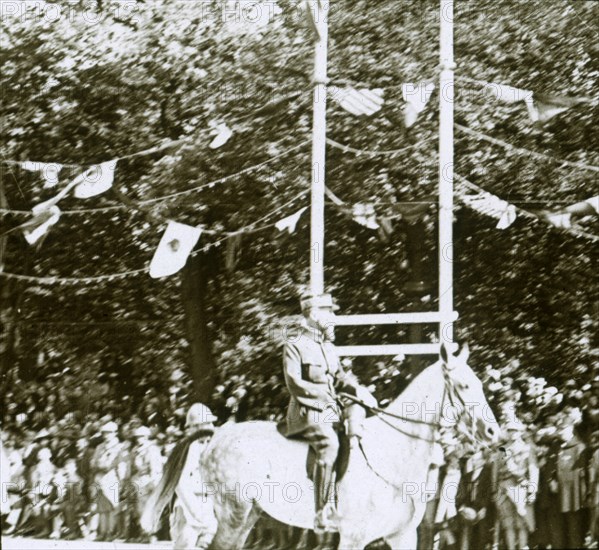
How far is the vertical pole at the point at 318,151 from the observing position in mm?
5727

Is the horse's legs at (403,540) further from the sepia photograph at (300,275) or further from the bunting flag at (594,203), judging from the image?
the bunting flag at (594,203)

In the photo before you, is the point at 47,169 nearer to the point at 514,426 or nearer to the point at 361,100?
the point at 361,100

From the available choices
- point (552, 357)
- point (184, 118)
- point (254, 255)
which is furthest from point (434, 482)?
point (184, 118)

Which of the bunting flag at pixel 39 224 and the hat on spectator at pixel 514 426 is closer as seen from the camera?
the hat on spectator at pixel 514 426

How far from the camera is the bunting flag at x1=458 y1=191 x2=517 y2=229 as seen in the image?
5.62 meters

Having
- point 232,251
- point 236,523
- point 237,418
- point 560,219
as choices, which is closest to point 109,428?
point 237,418

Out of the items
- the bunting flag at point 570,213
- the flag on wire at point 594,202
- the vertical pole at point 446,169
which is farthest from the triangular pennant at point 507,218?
the flag on wire at point 594,202

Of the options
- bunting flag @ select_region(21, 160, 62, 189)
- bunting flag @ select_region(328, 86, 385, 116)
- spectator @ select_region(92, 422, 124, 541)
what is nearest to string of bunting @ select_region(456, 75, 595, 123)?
bunting flag @ select_region(328, 86, 385, 116)

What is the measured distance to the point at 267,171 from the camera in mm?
5918

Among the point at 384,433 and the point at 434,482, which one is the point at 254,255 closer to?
the point at 384,433

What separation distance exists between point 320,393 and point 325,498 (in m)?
0.61

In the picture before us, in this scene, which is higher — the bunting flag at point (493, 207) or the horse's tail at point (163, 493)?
the bunting flag at point (493, 207)

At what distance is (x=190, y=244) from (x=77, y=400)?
1.24m

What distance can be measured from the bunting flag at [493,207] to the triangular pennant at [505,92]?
0.63m
